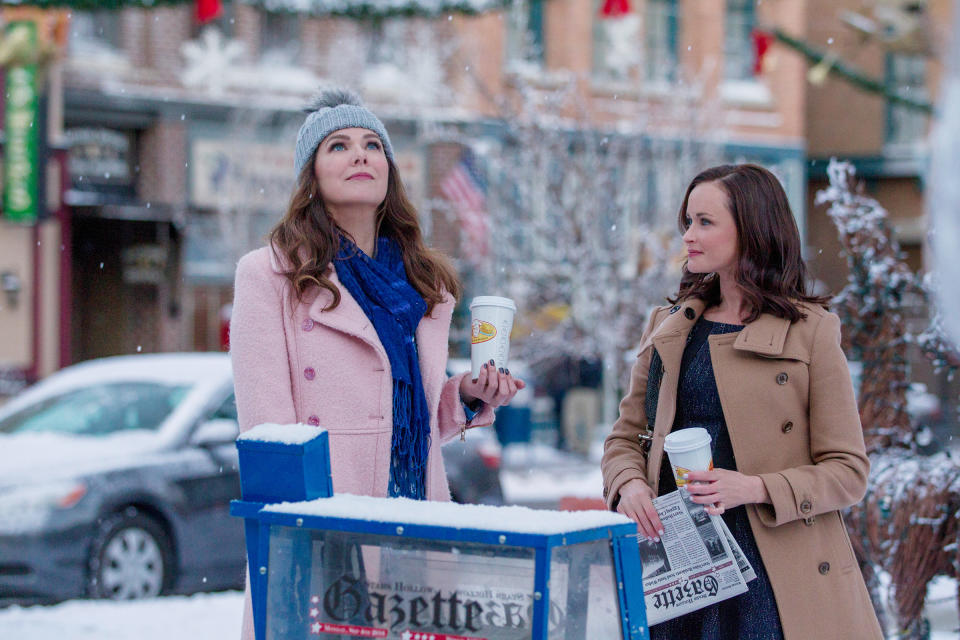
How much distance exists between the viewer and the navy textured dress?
8.55 feet

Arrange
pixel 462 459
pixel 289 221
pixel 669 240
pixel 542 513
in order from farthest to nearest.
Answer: pixel 669 240 → pixel 462 459 → pixel 289 221 → pixel 542 513

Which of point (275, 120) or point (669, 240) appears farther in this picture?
point (275, 120)

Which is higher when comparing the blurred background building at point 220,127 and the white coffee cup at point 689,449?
the blurred background building at point 220,127

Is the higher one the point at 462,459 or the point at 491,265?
the point at 491,265

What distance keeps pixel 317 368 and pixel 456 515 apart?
2.45 ft

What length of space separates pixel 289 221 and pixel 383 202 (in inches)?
11.4

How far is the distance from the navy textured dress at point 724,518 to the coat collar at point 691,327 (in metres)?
0.03

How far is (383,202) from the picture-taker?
9.60 feet

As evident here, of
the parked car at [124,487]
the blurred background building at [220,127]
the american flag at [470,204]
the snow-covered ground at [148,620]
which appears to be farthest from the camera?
the blurred background building at [220,127]

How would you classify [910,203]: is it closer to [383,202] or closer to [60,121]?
[60,121]

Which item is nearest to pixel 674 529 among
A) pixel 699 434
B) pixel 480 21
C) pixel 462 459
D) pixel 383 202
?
pixel 699 434

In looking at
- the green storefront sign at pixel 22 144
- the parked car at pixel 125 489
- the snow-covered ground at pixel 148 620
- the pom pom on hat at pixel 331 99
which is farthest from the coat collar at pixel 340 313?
the green storefront sign at pixel 22 144

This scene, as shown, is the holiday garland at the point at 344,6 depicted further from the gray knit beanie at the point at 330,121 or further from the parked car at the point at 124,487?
the gray knit beanie at the point at 330,121

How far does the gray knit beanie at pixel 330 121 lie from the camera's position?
278cm
